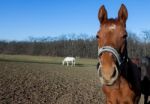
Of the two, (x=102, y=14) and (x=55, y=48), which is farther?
(x=55, y=48)

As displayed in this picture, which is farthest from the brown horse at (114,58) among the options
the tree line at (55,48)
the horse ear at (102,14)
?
the tree line at (55,48)

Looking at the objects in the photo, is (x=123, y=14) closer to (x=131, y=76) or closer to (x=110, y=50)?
(x=110, y=50)

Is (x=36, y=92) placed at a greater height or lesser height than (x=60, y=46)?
lesser

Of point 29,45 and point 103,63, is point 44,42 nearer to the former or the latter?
point 29,45

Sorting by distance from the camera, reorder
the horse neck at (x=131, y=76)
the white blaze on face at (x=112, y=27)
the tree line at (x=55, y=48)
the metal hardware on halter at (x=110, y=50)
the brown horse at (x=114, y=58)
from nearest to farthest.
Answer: the brown horse at (x=114, y=58) < the metal hardware on halter at (x=110, y=50) < the white blaze on face at (x=112, y=27) < the horse neck at (x=131, y=76) < the tree line at (x=55, y=48)

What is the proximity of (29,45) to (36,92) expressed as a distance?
8471 centimetres

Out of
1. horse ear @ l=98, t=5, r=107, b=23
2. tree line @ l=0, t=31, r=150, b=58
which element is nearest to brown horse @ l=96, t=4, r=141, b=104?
horse ear @ l=98, t=5, r=107, b=23

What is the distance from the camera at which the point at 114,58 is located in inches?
160

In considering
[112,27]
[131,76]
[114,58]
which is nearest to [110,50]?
[114,58]

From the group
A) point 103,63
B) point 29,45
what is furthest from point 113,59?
point 29,45

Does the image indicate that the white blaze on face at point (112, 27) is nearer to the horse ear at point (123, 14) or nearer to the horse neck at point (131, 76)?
the horse ear at point (123, 14)

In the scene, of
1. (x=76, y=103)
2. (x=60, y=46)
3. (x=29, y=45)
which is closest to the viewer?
(x=76, y=103)

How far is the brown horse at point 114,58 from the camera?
3943mm

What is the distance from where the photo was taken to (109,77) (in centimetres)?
388
